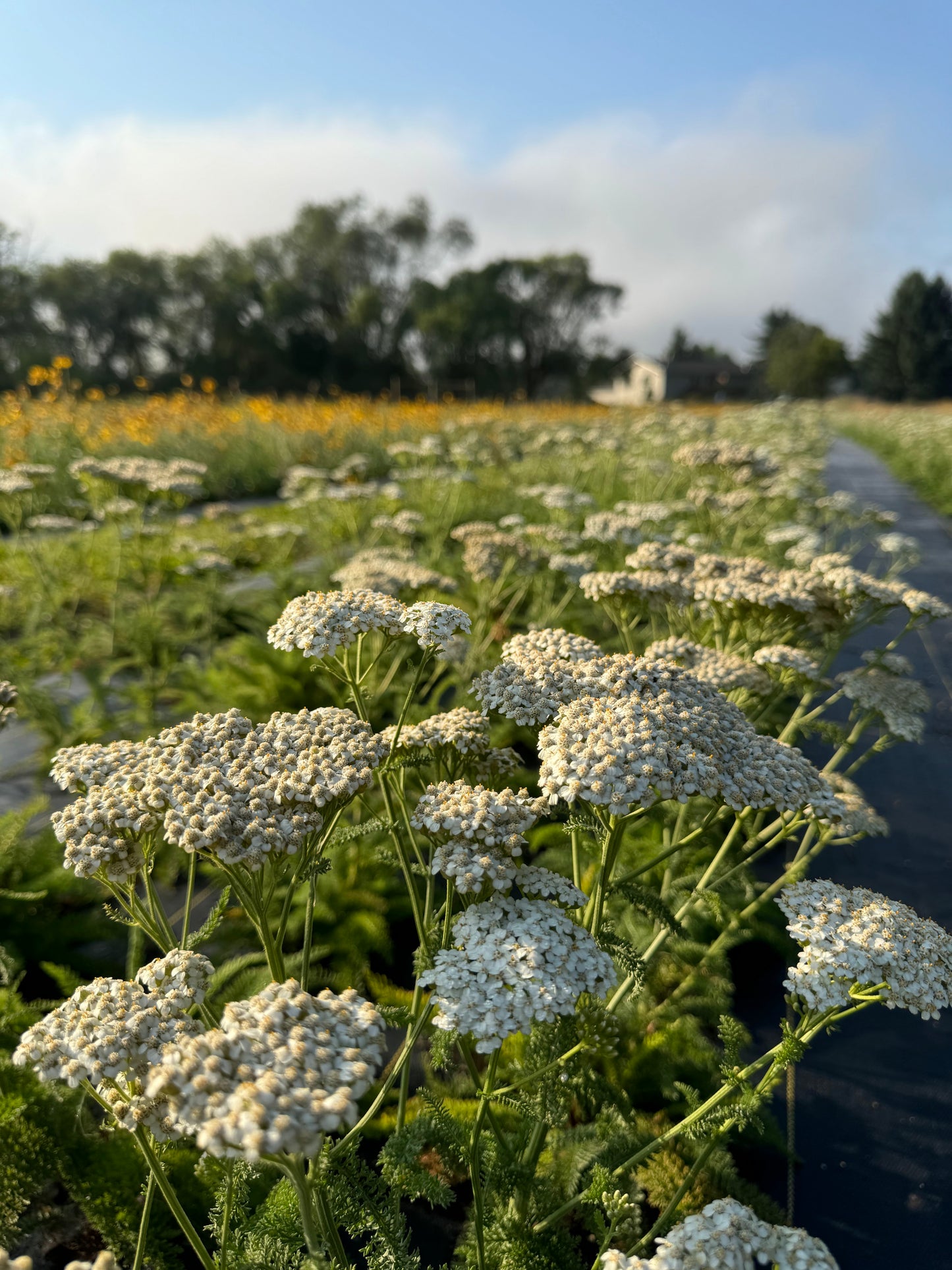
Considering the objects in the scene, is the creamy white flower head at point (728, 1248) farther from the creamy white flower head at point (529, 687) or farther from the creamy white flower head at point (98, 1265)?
the creamy white flower head at point (529, 687)

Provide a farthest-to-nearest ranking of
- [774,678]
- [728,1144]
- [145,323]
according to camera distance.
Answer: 1. [145,323]
2. [774,678]
3. [728,1144]

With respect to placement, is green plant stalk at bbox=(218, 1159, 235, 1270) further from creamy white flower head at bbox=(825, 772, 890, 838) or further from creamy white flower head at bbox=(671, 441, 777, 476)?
creamy white flower head at bbox=(671, 441, 777, 476)

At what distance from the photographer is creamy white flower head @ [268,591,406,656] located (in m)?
1.69

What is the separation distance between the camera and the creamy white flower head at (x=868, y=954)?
1.35 meters

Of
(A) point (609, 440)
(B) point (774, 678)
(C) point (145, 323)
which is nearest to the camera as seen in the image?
(B) point (774, 678)

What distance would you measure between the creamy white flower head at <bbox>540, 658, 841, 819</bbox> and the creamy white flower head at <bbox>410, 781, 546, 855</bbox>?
0.10 meters

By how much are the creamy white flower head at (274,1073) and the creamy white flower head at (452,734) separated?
70 centimetres

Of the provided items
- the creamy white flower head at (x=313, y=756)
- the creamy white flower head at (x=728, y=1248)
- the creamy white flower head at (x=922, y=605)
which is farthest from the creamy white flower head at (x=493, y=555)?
the creamy white flower head at (x=728, y=1248)

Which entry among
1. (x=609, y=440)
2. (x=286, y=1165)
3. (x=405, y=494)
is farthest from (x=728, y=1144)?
(x=609, y=440)

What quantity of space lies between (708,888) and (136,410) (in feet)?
43.2

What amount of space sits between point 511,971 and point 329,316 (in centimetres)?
4979

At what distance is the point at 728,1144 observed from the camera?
223cm

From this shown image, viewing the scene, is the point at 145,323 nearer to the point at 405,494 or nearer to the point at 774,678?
the point at 405,494

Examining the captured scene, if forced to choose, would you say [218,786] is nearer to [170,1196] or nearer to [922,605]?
[170,1196]
